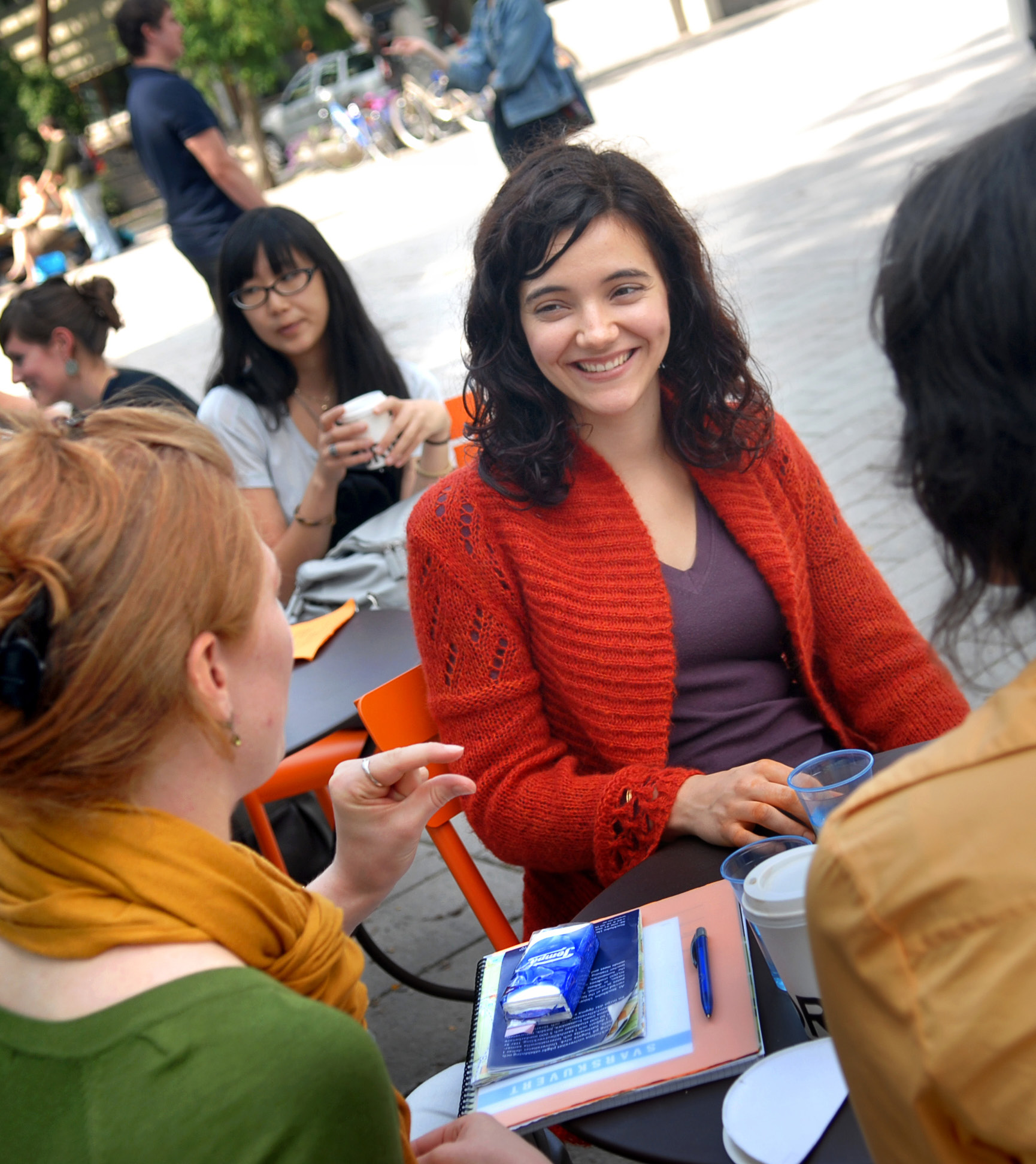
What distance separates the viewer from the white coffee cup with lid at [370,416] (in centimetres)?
283

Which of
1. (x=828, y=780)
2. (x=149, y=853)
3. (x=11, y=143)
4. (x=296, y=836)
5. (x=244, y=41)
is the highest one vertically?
(x=11, y=143)

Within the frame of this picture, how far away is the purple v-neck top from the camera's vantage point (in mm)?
1979

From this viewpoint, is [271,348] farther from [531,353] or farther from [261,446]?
[531,353]

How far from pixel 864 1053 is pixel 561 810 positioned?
1.02m

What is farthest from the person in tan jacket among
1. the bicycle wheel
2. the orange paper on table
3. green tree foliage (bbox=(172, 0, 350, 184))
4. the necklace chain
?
green tree foliage (bbox=(172, 0, 350, 184))

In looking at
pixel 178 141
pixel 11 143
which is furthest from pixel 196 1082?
pixel 11 143

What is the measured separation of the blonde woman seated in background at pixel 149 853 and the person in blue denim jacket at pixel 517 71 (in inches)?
192

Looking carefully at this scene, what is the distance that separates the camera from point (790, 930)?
3.80 ft

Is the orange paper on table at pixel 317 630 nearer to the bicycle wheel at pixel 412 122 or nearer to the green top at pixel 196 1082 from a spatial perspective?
the green top at pixel 196 1082

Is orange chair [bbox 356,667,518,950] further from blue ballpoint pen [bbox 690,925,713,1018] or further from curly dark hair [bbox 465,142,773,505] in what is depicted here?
blue ballpoint pen [bbox 690,925,713,1018]

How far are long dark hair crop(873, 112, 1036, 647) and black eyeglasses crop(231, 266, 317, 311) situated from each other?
2.52 meters

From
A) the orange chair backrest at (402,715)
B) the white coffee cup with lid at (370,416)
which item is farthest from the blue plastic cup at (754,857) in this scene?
the white coffee cup with lid at (370,416)

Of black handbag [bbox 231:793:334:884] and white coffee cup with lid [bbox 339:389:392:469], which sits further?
black handbag [bbox 231:793:334:884]

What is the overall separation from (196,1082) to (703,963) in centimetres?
60
